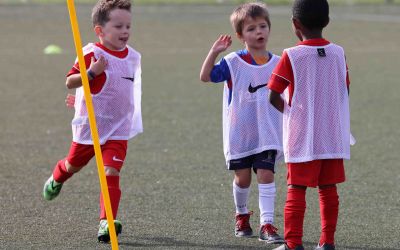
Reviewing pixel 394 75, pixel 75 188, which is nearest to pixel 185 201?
pixel 75 188

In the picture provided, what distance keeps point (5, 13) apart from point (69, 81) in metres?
27.4

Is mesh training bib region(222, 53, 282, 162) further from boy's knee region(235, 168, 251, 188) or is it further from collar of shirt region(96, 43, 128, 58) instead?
collar of shirt region(96, 43, 128, 58)

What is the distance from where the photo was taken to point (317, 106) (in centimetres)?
612

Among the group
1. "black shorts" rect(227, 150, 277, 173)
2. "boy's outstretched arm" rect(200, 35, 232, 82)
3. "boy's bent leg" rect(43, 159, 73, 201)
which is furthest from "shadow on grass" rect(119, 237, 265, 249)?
"boy's outstretched arm" rect(200, 35, 232, 82)

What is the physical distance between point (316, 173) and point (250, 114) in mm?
990

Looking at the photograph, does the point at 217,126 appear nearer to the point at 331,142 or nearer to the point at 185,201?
the point at 185,201

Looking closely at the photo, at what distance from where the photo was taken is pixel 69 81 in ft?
22.7

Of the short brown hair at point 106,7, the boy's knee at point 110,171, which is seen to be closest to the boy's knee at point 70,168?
the boy's knee at point 110,171

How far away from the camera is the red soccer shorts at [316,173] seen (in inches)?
242

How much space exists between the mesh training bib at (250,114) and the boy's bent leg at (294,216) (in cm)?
86

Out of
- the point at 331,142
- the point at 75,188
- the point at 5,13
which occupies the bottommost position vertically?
the point at 5,13

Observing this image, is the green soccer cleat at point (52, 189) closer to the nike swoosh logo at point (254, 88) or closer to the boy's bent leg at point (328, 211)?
the nike swoosh logo at point (254, 88)

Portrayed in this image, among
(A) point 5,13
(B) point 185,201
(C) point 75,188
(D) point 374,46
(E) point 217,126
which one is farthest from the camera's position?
(A) point 5,13

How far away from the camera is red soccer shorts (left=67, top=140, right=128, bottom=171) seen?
7.02 meters
